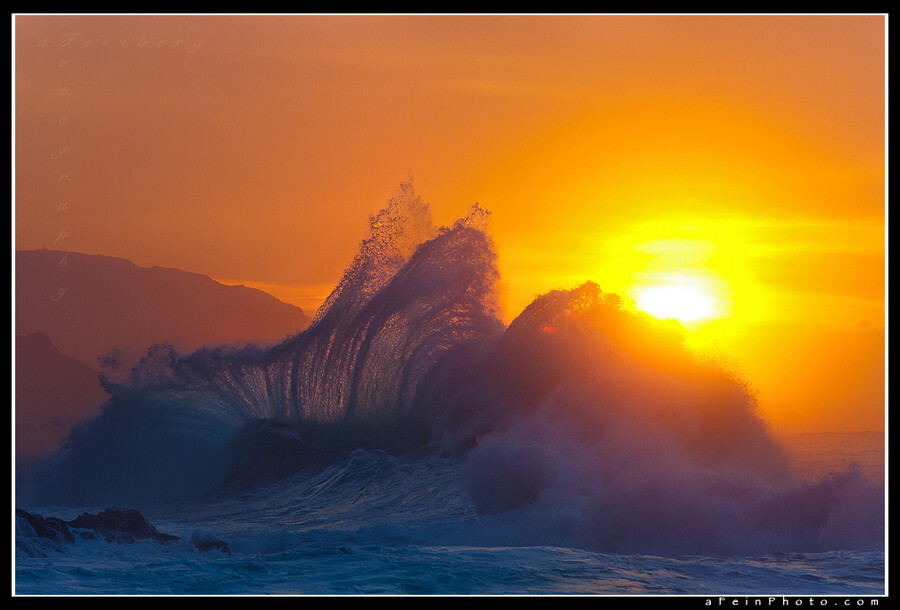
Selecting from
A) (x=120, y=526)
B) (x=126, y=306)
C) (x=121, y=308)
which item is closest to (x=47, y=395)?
(x=126, y=306)

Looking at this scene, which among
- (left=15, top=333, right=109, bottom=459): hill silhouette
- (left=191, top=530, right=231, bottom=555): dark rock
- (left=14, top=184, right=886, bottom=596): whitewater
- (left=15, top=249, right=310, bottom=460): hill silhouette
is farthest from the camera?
(left=15, top=249, right=310, bottom=460): hill silhouette

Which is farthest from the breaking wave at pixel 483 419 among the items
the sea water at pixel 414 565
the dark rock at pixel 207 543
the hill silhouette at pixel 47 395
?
the dark rock at pixel 207 543

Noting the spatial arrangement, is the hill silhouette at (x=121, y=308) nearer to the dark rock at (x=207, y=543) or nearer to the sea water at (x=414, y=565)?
the sea water at (x=414, y=565)

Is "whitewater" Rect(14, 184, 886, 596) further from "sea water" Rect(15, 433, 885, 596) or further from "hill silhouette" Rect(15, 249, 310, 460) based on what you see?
"hill silhouette" Rect(15, 249, 310, 460)

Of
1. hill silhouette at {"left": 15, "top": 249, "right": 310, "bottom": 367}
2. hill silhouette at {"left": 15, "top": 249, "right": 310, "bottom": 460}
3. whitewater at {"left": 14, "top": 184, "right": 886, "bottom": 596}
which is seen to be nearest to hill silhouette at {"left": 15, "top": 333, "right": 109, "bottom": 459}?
hill silhouette at {"left": 15, "top": 249, "right": 310, "bottom": 460}

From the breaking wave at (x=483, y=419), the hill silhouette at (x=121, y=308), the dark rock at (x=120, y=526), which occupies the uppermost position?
the hill silhouette at (x=121, y=308)

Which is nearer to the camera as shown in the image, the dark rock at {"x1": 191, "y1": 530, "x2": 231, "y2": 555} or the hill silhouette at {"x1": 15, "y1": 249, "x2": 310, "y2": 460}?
the dark rock at {"x1": 191, "y1": 530, "x2": 231, "y2": 555}

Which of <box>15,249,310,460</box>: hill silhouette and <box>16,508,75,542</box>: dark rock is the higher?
<box>15,249,310,460</box>: hill silhouette
